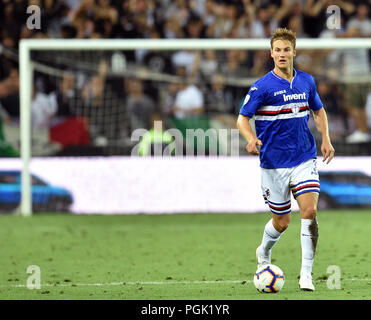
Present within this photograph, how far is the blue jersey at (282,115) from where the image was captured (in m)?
7.73

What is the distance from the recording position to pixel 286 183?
7.87 metres

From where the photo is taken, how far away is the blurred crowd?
16000mm

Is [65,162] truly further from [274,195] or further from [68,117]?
[274,195]

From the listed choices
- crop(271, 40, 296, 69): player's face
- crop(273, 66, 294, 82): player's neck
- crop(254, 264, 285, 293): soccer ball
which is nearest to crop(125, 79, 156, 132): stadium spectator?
crop(273, 66, 294, 82): player's neck

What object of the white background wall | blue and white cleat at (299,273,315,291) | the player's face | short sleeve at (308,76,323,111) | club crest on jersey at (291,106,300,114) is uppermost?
the player's face

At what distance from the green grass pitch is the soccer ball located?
0.09 m

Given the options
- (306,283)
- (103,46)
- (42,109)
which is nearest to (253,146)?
(306,283)

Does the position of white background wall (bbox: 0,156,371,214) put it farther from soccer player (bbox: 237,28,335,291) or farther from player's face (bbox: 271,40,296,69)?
player's face (bbox: 271,40,296,69)

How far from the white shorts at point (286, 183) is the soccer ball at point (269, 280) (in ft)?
2.08

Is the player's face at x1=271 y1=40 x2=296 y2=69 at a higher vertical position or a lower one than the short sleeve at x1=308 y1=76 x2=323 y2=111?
higher

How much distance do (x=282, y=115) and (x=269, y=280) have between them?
4.49 ft

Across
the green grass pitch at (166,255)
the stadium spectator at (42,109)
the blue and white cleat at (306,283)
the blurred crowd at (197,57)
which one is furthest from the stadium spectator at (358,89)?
the blue and white cleat at (306,283)

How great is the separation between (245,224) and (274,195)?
5.98 meters

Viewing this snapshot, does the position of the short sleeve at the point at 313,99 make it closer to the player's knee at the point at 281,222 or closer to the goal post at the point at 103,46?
the player's knee at the point at 281,222
